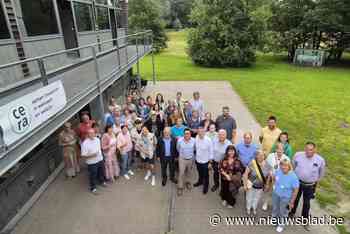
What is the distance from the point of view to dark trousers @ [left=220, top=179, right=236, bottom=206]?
224 inches

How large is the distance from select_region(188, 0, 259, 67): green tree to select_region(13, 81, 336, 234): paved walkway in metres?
20.0

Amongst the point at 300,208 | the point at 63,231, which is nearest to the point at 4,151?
the point at 63,231

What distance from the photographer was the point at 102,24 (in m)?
12.8

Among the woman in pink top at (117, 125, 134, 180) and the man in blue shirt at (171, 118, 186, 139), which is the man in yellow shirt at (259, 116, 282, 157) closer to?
the man in blue shirt at (171, 118, 186, 139)

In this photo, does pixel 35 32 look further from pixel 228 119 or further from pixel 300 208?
pixel 300 208

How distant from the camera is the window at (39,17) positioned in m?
6.74

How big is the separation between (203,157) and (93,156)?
271 centimetres

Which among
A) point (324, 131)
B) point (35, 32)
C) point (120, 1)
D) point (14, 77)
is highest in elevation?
point (120, 1)

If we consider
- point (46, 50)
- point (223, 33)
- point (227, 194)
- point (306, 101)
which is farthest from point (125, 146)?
point (223, 33)

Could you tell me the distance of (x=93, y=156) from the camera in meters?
6.04

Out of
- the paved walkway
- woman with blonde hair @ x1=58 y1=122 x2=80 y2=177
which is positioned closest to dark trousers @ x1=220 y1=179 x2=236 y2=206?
the paved walkway

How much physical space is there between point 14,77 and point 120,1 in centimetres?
1414

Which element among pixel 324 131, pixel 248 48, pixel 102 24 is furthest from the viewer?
pixel 248 48

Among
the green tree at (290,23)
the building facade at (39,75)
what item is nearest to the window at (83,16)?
the building facade at (39,75)
